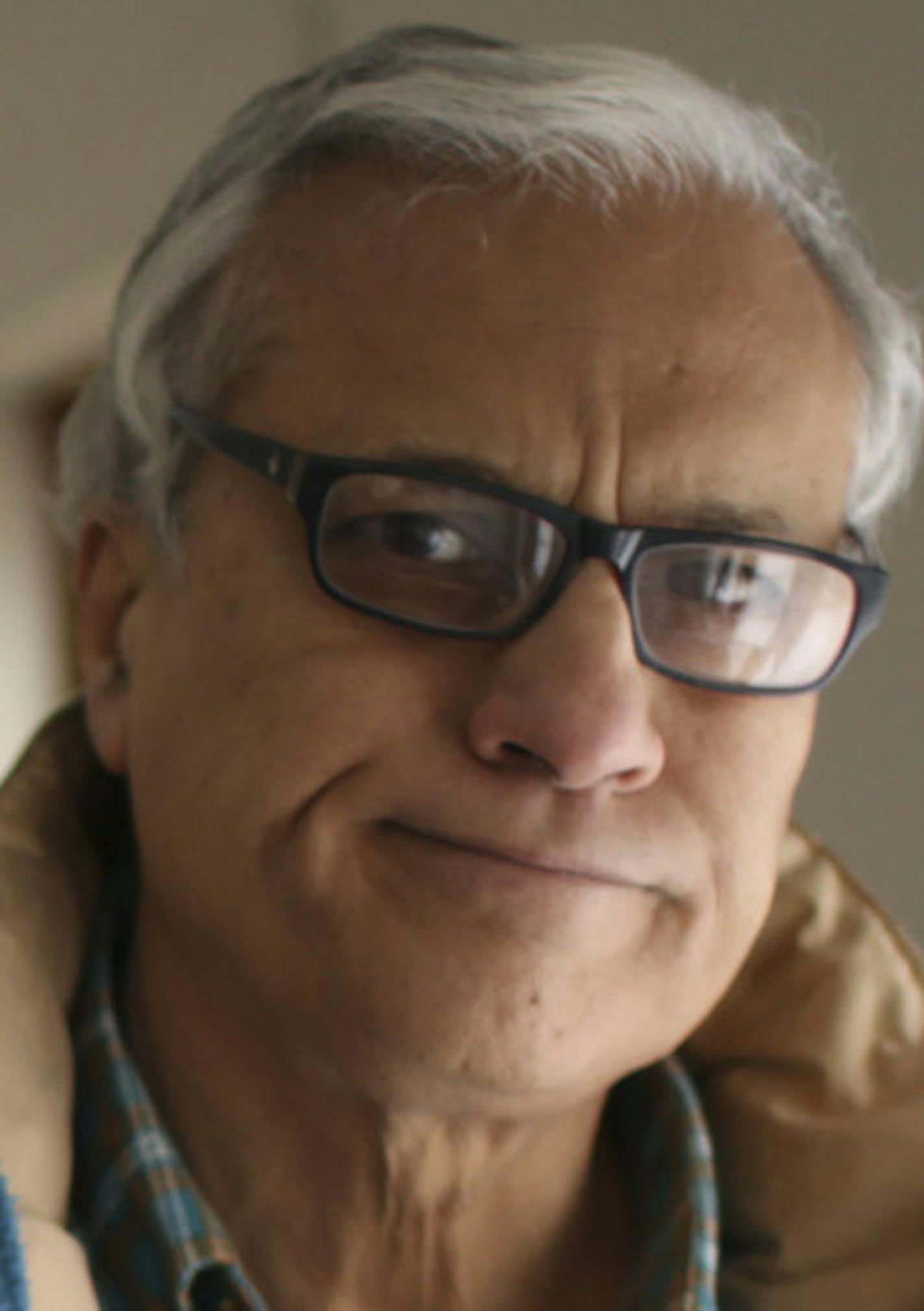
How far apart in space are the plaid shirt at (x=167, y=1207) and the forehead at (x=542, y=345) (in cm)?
47

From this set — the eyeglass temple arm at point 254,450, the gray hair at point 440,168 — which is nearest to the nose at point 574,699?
the eyeglass temple arm at point 254,450

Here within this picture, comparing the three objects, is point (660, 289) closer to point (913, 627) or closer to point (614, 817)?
point (614, 817)

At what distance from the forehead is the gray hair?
1.2 inches

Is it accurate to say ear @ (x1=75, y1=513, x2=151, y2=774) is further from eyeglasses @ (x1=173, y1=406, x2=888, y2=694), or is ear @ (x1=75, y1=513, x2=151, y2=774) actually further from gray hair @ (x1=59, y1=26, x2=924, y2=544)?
eyeglasses @ (x1=173, y1=406, x2=888, y2=694)

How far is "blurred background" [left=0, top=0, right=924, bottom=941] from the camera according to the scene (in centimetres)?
188

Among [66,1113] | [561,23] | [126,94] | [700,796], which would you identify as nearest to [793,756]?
[700,796]

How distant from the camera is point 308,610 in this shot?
41.9 inches

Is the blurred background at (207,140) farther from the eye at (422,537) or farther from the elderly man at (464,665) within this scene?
Result: the eye at (422,537)

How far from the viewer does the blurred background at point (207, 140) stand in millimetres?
1875

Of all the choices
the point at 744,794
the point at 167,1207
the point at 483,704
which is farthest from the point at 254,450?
the point at 167,1207

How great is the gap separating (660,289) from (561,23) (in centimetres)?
120

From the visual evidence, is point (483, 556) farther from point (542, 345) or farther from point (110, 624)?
point (110, 624)

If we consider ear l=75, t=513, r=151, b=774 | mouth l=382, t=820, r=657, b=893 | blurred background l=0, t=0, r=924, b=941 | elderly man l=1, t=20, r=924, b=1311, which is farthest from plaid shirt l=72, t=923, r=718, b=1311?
blurred background l=0, t=0, r=924, b=941

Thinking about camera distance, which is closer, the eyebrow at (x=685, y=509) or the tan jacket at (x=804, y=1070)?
the eyebrow at (x=685, y=509)
